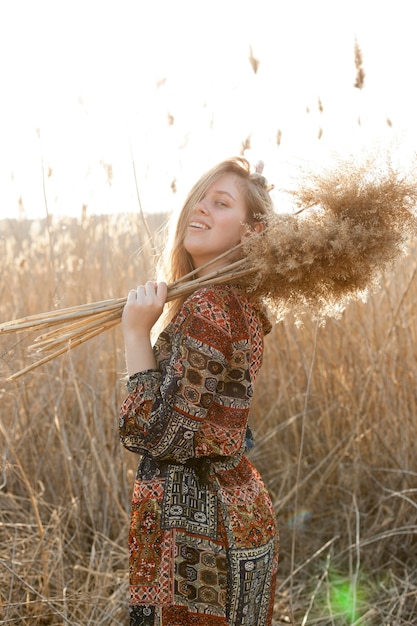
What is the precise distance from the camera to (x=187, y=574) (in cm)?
142

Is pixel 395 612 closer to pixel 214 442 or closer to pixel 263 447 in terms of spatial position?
pixel 263 447

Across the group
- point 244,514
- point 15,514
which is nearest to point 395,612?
point 244,514

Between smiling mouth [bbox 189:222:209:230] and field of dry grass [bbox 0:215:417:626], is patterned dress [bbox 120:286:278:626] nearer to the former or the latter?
smiling mouth [bbox 189:222:209:230]

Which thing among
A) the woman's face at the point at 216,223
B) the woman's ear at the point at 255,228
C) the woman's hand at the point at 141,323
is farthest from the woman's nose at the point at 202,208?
the woman's hand at the point at 141,323

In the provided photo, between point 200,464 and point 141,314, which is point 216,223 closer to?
point 141,314

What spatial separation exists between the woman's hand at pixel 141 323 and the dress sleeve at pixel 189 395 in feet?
0.13

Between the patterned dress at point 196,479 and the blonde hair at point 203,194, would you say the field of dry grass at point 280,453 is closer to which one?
the blonde hair at point 203,194

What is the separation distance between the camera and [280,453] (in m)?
3.16

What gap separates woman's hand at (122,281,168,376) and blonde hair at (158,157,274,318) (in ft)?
0.52

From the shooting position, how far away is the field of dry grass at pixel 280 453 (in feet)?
8.06

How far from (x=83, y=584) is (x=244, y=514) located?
48.3 inches

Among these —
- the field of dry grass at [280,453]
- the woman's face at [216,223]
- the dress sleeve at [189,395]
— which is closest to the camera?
the dress sleeve at [189,395]

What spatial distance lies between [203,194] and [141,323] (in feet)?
1.16

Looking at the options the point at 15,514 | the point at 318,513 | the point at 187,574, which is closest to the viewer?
the point at 187,574
